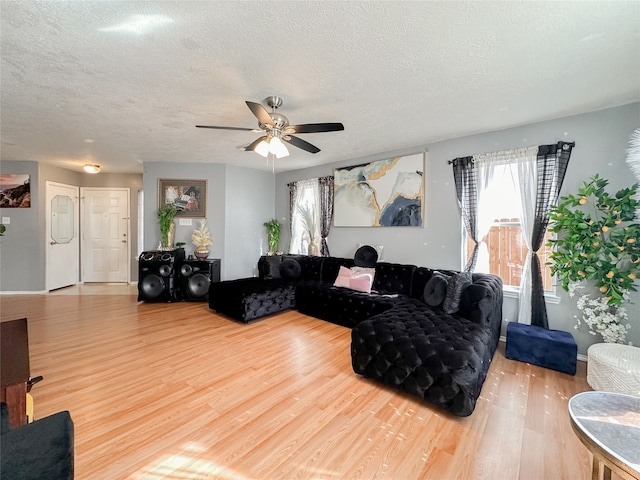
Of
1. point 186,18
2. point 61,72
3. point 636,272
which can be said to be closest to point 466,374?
point 636,272

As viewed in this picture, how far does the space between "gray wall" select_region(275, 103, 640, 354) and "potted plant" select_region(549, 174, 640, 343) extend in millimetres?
199

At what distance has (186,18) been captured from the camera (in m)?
1.53

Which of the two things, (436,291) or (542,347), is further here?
(436,291)

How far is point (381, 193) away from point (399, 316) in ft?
7.20

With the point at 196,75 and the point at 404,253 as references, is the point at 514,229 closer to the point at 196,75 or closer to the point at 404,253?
the point at 404,253

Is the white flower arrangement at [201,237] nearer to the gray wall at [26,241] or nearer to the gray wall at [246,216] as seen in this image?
the gray wall at [246,216]

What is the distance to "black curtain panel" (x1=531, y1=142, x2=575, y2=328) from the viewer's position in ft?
9.14

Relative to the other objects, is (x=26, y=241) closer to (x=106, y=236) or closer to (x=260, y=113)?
(x=106, y=236)

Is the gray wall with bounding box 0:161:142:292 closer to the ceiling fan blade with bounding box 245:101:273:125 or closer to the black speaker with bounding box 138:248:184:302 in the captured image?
the black speaker with bounding box 138:248:184:302

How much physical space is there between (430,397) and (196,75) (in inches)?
124

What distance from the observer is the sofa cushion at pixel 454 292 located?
2754mm

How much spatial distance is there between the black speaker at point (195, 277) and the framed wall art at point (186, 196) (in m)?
1.05

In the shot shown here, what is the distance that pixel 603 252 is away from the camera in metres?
2.39

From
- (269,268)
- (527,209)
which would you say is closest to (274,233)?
(269,268)
